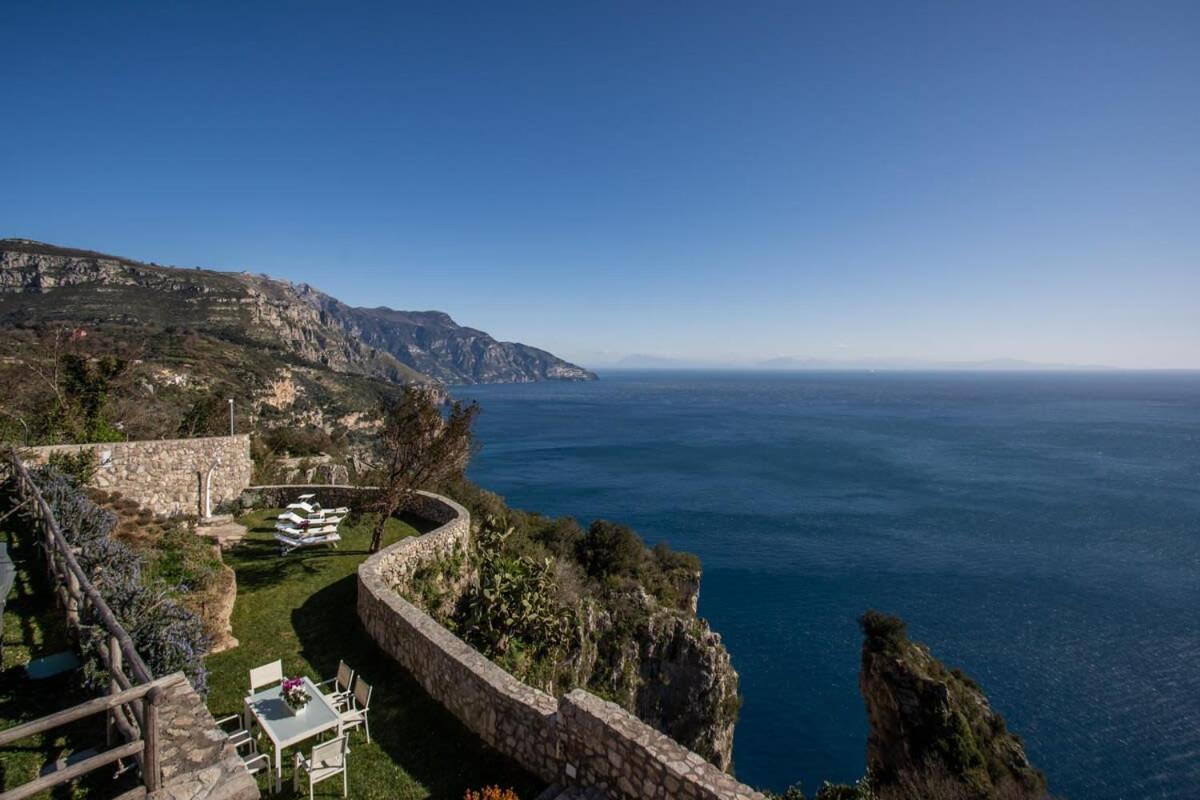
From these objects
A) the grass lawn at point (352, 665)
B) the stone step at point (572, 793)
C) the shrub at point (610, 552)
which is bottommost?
the shrub at point (610, 552)

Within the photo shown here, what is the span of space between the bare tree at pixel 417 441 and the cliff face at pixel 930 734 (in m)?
17.6

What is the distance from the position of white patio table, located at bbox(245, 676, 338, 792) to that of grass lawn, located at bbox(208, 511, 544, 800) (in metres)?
0.58

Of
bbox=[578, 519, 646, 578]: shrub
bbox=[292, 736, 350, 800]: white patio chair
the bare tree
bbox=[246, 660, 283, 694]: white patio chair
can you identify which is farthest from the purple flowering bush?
bbox=[578, 519, 646, 578]: shrub

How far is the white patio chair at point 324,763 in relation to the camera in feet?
20.0

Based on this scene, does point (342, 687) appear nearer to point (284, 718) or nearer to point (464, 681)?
point (284, 718)

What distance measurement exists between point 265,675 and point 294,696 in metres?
1.18

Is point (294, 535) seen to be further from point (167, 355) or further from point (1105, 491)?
point (1105, 491)

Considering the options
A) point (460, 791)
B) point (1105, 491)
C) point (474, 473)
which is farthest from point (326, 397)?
point (1105, 491)

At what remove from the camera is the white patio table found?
6.38 meters

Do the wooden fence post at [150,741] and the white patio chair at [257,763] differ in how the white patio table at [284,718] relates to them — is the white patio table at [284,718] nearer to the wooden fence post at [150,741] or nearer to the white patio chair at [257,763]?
the white patio chair at [257,763]

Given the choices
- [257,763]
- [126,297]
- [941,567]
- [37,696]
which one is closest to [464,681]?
[257,763]

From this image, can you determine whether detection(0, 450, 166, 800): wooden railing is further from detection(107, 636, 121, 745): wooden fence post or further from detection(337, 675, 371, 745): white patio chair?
detection(337, 675, 371, 745): white patio chair

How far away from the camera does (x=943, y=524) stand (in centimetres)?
5297

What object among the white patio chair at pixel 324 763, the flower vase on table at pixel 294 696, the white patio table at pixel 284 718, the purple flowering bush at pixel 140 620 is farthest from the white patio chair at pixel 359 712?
the purple flowering bush at pixel 140 620
